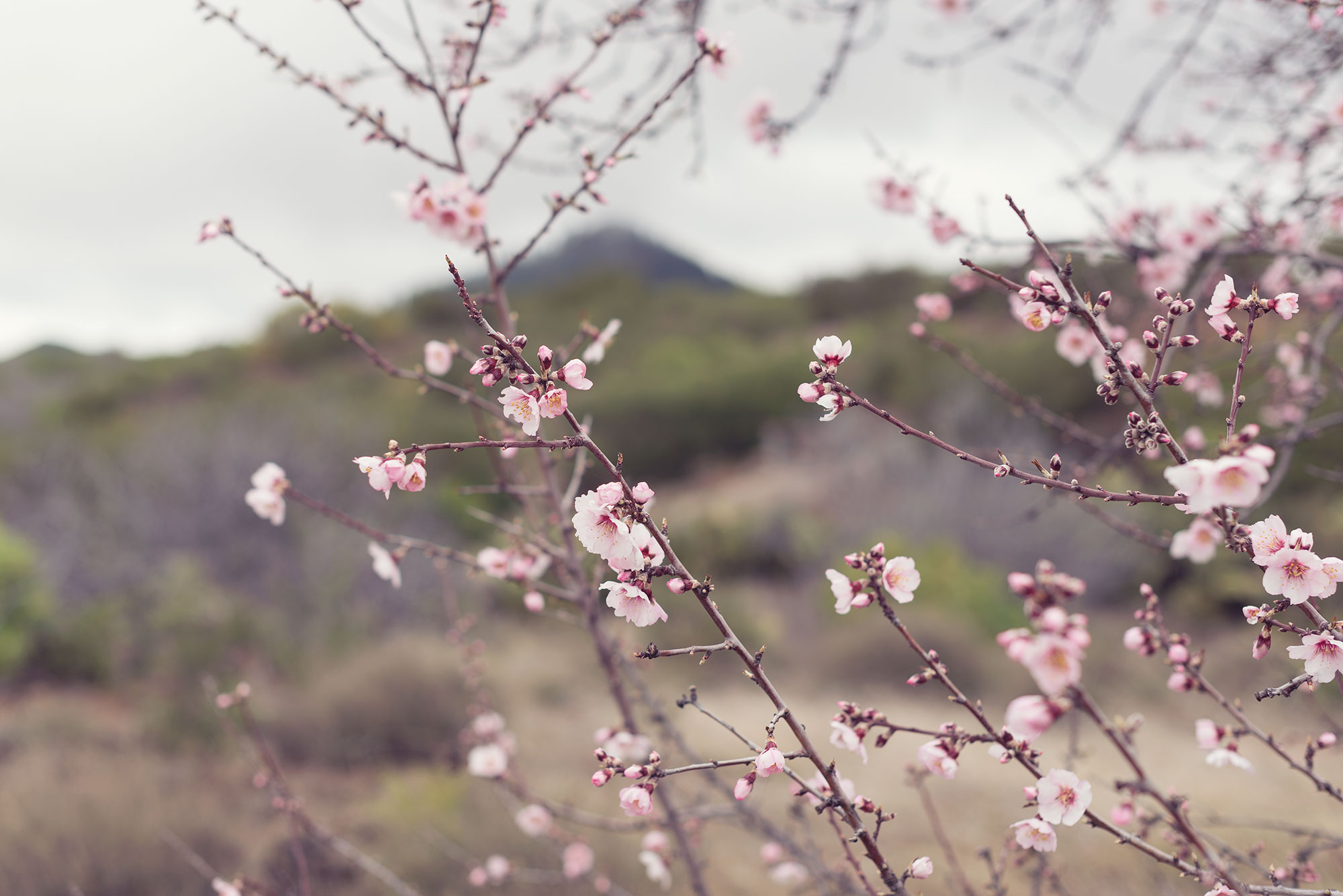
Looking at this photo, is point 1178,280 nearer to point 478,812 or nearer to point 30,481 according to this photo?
point 478,812

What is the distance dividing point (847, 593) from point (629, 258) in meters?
42.1

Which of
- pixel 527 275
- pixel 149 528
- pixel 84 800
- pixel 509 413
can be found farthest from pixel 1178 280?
pixel 527 275

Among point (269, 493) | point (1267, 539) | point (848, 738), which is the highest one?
point (1267, 539)

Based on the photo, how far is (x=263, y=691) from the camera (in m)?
6.48

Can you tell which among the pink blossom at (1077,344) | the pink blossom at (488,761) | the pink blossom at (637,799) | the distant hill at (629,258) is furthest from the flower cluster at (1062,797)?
the distant hill at (629,258)

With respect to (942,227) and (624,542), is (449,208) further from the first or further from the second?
(942,227)

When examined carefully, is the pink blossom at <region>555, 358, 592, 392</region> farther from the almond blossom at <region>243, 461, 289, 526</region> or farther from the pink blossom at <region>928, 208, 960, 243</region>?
the pink blossom at <region>928, 208, 960, 243</region>

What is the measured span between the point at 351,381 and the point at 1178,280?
1734cm

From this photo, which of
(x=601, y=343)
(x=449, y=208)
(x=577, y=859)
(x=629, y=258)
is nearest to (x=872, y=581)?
(x=601, y=343)

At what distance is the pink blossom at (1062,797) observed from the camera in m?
0.96

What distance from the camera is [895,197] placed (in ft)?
9.18

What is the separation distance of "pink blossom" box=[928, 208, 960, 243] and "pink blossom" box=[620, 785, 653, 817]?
218cm

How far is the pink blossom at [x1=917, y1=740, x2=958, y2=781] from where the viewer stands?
1.04 metres

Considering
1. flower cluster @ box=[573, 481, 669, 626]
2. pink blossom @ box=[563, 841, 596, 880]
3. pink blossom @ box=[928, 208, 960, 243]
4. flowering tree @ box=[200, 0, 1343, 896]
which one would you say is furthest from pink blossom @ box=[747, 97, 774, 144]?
pink blossom @ box=[563, 841, 596, 880]
